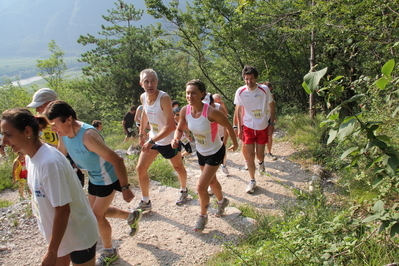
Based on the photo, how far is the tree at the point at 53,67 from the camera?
31.7 meters

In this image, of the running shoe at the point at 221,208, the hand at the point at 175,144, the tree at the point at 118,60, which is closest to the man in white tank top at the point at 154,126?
the hand at the point at 175,144

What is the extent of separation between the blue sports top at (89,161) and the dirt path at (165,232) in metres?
1.11

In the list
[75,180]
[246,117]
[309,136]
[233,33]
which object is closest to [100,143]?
[75,180]

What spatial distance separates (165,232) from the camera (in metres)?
3.89

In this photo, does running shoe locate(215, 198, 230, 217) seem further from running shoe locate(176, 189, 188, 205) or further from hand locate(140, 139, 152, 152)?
hand locate(140, 139, 152, 152)

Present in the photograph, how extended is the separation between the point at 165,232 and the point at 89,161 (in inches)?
66.2

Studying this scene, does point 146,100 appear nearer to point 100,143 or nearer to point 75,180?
point 100,143

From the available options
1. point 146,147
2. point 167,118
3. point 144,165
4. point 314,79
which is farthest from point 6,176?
point 314,79

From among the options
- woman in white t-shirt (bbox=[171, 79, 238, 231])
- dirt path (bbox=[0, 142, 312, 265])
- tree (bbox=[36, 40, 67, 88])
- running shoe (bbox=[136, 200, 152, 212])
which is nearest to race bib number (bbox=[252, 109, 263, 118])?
dirt path (bbox=[0, 142, 312, 265])

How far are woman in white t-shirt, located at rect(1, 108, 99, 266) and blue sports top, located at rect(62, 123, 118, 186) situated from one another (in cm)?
52

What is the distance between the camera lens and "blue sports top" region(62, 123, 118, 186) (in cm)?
271

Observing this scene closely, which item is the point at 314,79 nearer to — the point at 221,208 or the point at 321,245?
the point at 321,245

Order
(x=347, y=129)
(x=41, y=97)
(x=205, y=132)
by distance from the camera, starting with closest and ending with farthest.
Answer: (x=347, y=129) < (x=41, y=97) < (x=205, y=132)

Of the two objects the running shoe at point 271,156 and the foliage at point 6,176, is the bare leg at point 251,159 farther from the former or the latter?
the foliage at point 6,176
